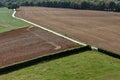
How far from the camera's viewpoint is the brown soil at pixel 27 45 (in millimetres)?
42447

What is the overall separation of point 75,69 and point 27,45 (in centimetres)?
1783

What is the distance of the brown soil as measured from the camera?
139 feet

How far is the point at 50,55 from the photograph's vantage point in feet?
129

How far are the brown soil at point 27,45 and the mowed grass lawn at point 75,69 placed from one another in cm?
530

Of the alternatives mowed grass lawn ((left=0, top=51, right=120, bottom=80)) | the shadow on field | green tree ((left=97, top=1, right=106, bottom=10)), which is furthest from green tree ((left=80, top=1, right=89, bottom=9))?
mowed grass lawn ((left=0, top=51, right=120, bottom=80))

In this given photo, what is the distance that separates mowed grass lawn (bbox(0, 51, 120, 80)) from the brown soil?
530 centimetres

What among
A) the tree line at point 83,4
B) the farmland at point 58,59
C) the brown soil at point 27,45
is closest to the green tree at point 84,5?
the tree line at point 83,4

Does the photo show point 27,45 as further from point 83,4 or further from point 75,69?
point 83,4

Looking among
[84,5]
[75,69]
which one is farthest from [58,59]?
[84,5]

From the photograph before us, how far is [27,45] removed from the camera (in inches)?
1944

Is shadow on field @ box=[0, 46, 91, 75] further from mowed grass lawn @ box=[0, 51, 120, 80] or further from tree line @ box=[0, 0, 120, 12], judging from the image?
tree line @ box=[0, 0, 120, 12]

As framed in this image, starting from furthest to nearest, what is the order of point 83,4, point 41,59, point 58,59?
1. point 83,4
2. point 41,59
3. point 58,59

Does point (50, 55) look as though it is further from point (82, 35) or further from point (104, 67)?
point (82, 35)

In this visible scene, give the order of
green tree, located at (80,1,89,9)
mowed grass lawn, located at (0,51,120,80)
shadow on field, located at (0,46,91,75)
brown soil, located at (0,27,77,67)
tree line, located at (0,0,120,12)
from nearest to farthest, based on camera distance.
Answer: mowed grass lawn, located at (0,51,120,80), shadow on field, located at (0,46,91,75), brown soil, located at (0,27,77,67), tree line, located at (0,0,120,12), green tree, located at (80,1,89,9)
